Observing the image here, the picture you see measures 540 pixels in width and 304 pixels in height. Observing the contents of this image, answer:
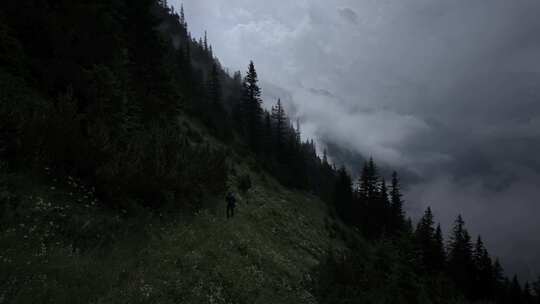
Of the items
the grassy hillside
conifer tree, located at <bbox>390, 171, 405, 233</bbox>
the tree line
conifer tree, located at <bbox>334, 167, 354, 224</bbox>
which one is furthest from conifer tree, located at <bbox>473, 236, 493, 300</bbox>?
the grassy hillside

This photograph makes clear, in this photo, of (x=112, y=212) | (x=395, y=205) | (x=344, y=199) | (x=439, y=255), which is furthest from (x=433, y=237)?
(x=112, y=212)

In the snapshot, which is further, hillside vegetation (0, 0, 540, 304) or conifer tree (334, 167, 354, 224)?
conifer tree (334, 167, 354, 224)

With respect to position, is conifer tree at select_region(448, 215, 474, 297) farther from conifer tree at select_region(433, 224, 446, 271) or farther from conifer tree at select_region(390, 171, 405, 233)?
conifer tree at select_region(390, 171, 405, 233)

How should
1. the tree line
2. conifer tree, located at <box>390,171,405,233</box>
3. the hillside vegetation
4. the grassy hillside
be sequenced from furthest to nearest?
conifer tree, located at <box>390,171,405,233</box> → the tree line → the hillside vegetation → the grassy hillside

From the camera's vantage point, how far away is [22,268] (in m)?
4.50

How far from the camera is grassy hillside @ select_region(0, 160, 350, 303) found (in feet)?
15.3

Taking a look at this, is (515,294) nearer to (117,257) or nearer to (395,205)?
(395,205)

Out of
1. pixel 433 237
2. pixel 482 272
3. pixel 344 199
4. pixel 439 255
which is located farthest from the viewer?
pixel 344 199

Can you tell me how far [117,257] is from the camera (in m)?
6.14

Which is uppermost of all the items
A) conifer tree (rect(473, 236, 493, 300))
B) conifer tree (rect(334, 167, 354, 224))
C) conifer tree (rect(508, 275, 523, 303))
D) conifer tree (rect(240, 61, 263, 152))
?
Result: conifer tree (rect(240, 61, 263, 152))

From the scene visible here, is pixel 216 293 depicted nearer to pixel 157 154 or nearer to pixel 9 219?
pixel 9 219

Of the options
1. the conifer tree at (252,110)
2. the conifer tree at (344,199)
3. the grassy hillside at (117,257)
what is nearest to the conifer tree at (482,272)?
the conifer tree at (344,199)

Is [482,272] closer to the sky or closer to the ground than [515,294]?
closer to the sky

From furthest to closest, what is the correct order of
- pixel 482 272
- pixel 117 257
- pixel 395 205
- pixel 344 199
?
pixel 395 205, pixel 344 199, pixel 482 272, pixel 117 257
